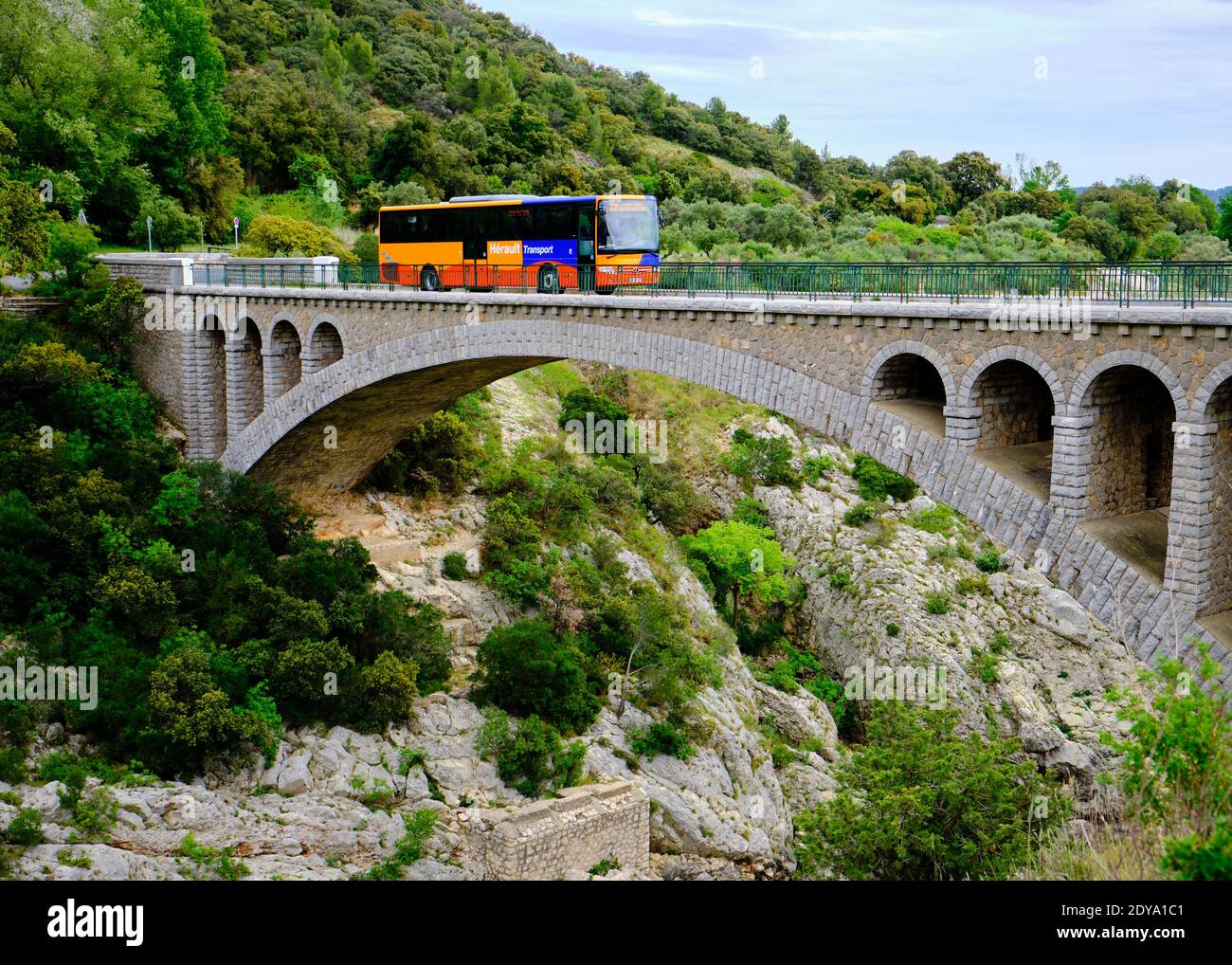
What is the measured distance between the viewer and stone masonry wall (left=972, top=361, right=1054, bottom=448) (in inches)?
651

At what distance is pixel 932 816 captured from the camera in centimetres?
1998

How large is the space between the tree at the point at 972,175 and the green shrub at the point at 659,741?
175 ft

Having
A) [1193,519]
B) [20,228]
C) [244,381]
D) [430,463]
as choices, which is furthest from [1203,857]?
[20,228]

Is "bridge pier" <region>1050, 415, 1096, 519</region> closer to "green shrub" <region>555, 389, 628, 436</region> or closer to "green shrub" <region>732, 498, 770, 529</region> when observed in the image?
"green shrub" <region>732, 498, 770, 529</region>

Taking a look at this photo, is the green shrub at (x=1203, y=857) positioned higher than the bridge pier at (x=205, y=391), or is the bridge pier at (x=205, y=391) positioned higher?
the bridge pier at (x=205, y=391)

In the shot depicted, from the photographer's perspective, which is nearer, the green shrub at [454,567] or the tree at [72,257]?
the green shrub at [454,567]

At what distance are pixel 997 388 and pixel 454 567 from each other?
15551 mm

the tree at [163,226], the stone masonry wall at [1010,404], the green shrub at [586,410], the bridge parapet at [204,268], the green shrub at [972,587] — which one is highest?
the tree at [163,226]

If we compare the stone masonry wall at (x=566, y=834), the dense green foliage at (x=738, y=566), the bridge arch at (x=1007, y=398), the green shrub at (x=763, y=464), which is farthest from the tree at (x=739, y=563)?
the bridge arch at (x=1007, y=398)

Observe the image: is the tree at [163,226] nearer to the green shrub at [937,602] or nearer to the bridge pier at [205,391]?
the bridge pier at [205,391]

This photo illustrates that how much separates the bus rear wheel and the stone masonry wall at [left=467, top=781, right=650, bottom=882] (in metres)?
9.95

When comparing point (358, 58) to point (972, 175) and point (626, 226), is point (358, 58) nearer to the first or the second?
point (972, 175)

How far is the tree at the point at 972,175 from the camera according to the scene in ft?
234

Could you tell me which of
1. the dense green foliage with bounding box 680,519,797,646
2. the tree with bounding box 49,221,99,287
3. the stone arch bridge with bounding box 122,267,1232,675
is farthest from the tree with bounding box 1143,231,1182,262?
the tree with bounding box 49,221,99,287
